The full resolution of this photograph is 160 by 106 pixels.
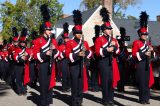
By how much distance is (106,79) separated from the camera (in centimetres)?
1118

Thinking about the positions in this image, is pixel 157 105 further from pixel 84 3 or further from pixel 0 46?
pixel 84 3

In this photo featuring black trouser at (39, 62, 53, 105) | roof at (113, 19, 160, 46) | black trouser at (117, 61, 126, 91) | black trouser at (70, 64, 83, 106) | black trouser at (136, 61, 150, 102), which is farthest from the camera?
roof at (113, 19, 160, 46)

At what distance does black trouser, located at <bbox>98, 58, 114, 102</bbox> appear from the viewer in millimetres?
11109

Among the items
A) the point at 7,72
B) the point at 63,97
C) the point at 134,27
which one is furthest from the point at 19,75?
the point at 134,27

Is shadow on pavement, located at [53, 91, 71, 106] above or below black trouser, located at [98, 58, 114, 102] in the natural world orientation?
below

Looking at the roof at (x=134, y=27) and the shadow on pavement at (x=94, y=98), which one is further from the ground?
the roof at (x=134, y=27)

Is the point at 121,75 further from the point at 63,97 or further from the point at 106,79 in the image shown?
the point at 106,79

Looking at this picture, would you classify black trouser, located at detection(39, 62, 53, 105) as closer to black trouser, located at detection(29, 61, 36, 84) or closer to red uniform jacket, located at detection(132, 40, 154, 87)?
red uniform jacket, located at detection(132, 40, 154, 87)

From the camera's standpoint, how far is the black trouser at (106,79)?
11109mm

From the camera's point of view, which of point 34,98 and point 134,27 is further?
point 134,27

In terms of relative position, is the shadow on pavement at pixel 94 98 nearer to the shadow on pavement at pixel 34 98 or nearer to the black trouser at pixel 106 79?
the black trouser at pixel 106 79

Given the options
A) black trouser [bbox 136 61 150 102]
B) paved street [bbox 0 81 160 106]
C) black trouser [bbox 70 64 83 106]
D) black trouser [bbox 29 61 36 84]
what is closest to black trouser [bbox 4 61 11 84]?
black trouser [bbox 29 61 36 84]

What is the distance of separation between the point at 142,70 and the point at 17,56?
444 cm

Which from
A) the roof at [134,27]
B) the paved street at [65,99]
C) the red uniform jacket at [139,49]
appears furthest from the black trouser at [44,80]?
the roof at [134,27]
